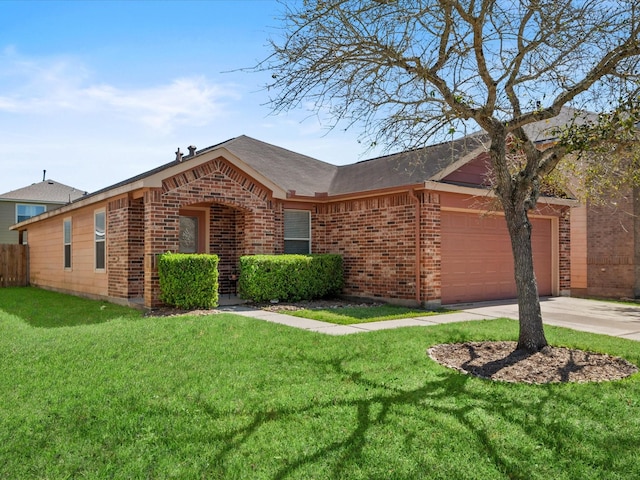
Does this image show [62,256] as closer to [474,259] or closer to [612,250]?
[474,259]

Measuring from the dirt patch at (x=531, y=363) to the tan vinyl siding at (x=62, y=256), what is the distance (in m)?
10.0

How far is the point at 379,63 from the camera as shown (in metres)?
6.69


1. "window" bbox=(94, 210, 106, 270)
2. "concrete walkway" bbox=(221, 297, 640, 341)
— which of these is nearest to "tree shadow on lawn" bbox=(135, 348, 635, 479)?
"concrete walkway" bbox=(221, 297, 640, 341)

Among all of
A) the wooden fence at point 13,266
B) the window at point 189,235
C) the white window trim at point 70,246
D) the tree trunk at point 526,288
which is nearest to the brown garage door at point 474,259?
the tree trunk at point 526,288

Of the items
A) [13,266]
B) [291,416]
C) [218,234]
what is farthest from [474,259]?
[13,266]

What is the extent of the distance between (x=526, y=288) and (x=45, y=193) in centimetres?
3118

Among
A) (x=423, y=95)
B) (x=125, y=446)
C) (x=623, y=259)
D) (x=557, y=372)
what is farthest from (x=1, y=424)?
(x=623, y=259)

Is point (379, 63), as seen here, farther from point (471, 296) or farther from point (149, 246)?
point (471, 296)

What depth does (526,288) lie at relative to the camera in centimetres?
657

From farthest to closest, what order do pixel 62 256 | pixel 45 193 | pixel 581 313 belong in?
pixel 45 193 → pixel 62 256 → pixel 581 313

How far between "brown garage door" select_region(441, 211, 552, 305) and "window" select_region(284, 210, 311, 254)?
158 inches

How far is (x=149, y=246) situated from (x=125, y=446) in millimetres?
7775

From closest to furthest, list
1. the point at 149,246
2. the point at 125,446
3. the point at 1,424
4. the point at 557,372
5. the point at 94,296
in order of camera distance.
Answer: the point at 125,446, the point at 1,424, the point at 557,372, the point at 149,246, the point at 94,296

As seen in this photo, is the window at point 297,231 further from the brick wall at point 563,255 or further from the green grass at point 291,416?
the brick wall at point 563,255
